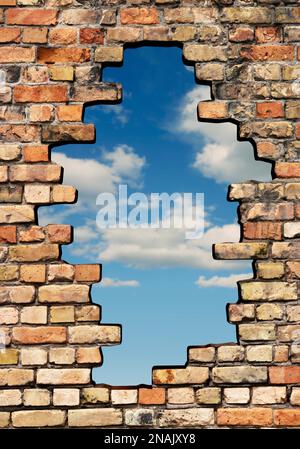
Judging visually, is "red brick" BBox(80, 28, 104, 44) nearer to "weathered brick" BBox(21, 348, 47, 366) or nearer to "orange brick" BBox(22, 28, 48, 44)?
"orange brick" BBox(22, 28, 48, 44)

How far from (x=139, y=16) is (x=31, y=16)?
0.56 meters

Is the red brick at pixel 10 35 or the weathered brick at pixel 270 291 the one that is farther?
the red brick at pixel 10 35

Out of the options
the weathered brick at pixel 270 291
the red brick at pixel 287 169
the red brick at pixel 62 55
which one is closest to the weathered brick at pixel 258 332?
the weathered brick at pixel 270 291

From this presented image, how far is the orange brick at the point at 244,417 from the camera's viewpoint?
3100mm

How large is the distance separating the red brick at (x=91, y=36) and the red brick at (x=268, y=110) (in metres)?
0.88

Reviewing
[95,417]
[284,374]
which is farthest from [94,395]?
[284,374]

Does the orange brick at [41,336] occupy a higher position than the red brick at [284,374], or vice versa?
the orange brick at [41,336]

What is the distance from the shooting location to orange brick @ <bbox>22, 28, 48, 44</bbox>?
328cm

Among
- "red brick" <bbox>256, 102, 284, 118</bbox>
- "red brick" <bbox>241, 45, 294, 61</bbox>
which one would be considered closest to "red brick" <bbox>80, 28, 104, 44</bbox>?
"red brick" <bbox>241, 45, 294, 61</bbox>

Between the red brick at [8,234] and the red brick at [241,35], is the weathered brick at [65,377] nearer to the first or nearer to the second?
the red brick at [8,234]

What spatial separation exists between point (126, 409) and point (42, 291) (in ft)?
2.31

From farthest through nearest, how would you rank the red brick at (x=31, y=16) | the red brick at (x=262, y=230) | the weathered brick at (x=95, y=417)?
1. the red brick at (x=31, y=16)
2. the red brick at (x=262, y=230)
3. the weathered brick at (x=95, y=417)
